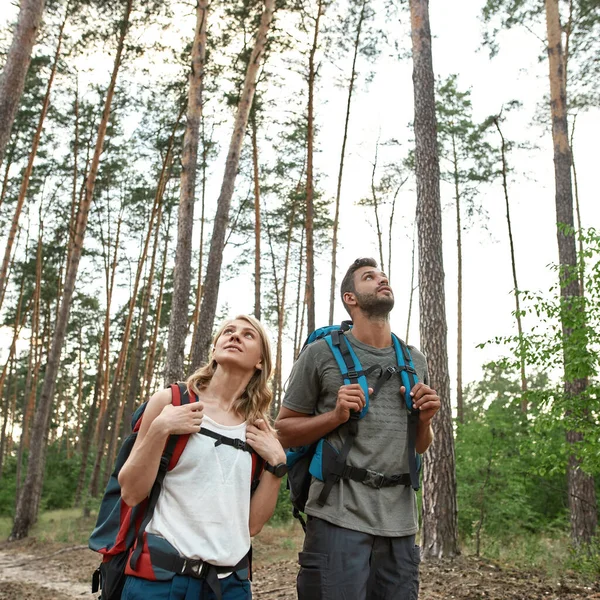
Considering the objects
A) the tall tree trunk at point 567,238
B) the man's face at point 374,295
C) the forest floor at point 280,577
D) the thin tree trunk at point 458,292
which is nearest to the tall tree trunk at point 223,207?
the forest floor at point 280,577

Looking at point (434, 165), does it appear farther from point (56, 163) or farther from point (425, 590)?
point (56, 163)

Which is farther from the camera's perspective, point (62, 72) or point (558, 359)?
point (62, 72)

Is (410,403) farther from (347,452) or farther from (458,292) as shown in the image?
(458,292)

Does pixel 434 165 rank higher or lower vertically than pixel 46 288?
lower

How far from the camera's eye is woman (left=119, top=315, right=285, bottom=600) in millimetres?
2082

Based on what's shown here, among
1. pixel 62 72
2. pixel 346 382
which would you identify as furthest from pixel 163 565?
pixel 62 72

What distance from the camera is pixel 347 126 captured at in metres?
17.8

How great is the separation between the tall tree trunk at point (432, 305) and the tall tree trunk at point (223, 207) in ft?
12.8

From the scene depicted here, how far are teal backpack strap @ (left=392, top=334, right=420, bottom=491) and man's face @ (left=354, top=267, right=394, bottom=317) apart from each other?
7.4 inches

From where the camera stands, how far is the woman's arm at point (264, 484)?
2371mm

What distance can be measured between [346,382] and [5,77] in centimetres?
570

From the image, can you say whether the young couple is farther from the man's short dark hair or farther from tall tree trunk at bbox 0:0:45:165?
tall tree trunk at bbox 0:0:45:165

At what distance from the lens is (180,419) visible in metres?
2.19

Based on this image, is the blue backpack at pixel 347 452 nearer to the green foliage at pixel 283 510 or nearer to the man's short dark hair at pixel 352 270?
the man's short dark hair at pixel 352 270
